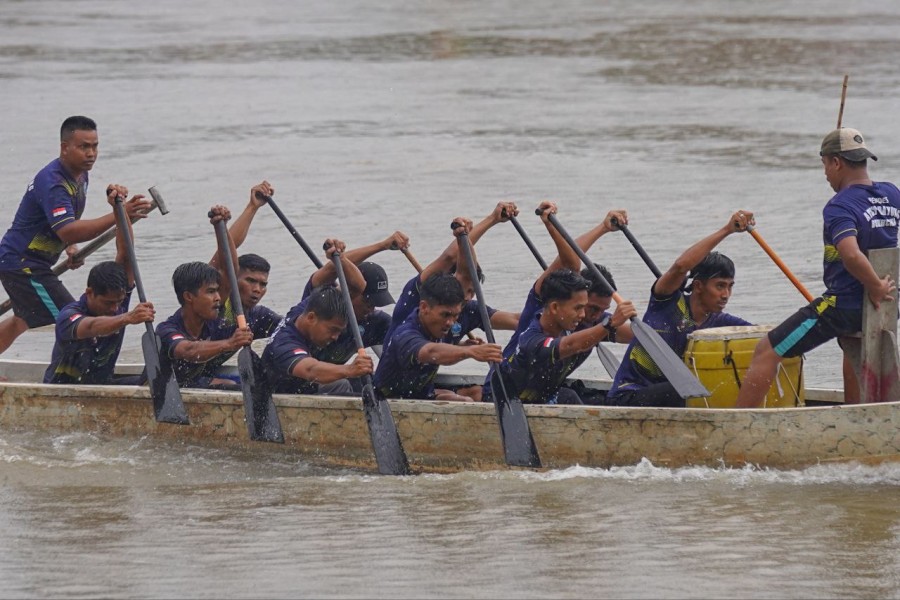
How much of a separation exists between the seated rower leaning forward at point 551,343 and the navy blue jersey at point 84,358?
8.53 ft

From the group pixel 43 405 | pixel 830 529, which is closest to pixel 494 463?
pixel 830 529

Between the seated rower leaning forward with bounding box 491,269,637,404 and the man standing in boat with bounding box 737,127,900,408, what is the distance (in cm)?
83

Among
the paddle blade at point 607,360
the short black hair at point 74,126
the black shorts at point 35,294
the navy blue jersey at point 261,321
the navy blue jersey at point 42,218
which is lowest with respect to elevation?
the paddle blade at point 607,360

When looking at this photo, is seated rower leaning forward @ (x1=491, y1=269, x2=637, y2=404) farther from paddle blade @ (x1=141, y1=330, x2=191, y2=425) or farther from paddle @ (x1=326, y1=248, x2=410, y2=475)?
paddle blade @ (x1=141, y1=330, x2=191, y2=425)

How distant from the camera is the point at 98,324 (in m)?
9.84

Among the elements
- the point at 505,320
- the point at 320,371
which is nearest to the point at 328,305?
the point at 320,371

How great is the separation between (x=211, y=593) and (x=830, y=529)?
3096 millimetres

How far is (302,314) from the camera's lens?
969cm

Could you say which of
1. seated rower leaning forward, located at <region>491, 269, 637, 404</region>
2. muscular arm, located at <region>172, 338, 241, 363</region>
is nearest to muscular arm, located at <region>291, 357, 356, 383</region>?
muscular arm, located at <region>172, 338, 241, 363</region>

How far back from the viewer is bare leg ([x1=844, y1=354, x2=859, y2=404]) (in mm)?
9180

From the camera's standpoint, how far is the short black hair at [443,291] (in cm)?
914

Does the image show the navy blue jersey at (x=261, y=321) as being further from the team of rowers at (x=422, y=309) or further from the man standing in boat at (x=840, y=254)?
the man standing in boat at (x=840, y=254)

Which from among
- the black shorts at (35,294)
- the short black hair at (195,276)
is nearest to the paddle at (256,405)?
the short black hair at (195,276)

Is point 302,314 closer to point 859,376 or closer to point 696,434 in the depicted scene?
point 696,434
